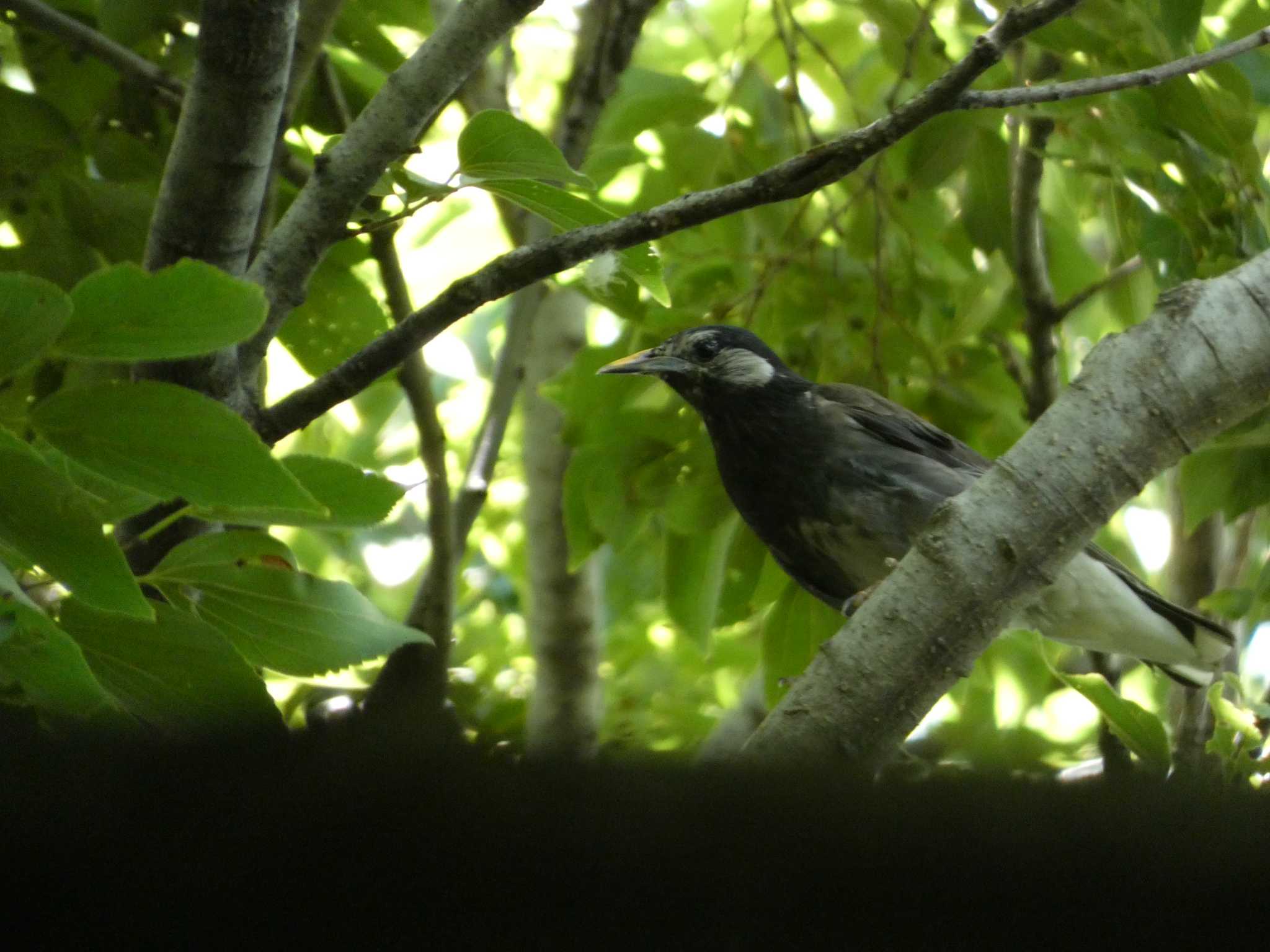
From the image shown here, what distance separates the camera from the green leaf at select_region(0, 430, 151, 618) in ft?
4.40

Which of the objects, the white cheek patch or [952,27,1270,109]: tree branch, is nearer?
[952,27,1270,109]: tree branch

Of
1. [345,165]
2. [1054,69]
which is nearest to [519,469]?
[1054,69]

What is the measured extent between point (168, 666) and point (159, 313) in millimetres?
474

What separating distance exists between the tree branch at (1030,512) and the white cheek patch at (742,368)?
1.79 meters

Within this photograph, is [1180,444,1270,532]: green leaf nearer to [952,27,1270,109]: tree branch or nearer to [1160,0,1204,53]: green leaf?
[1160,0,1204,53]: green leaf

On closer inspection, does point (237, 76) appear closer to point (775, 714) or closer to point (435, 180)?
point (435, 180)

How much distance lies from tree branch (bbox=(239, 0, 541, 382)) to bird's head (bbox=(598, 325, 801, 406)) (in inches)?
56.4

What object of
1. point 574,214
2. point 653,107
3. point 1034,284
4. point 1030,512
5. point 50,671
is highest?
point 653,107

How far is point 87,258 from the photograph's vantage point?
8.79 feet

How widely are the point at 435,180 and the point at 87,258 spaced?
1.09 meters

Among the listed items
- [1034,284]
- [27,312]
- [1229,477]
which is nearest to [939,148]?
[1034,284]

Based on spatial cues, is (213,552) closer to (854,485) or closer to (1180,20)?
(1180,20)

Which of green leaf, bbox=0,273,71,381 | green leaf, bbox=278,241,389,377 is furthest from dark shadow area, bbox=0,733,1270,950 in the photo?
green leaf, bbox=278,241,389,377

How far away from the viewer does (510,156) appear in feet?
6.11
